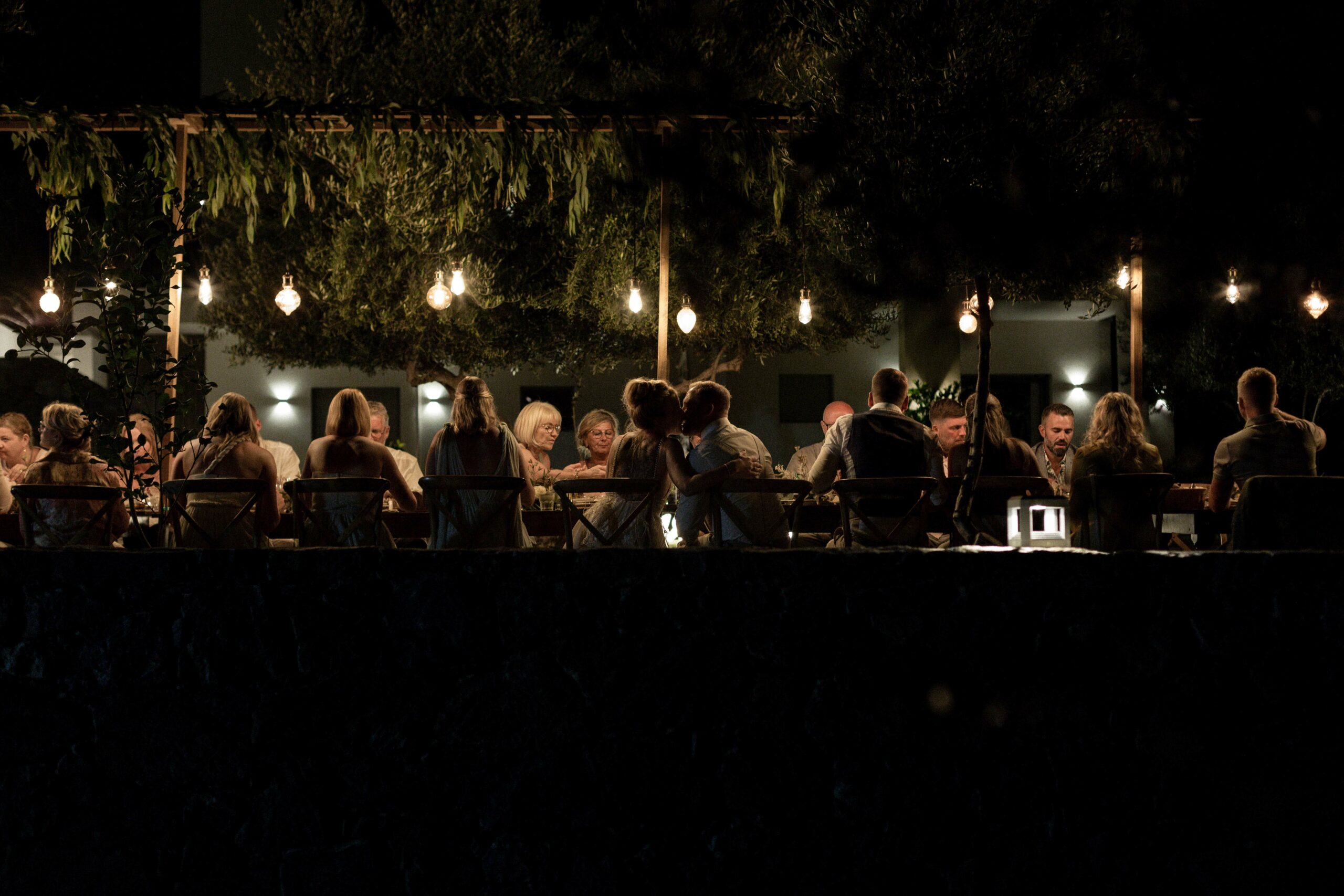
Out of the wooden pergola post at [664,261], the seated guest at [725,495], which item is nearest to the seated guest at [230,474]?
the seated guest at [725,495]

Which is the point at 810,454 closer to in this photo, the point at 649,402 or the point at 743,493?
the point at 743,493

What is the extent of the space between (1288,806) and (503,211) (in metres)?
12.2

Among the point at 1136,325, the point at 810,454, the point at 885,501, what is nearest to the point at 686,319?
the point at 810,454

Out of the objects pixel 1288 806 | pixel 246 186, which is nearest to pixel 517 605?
pixel 1288 806

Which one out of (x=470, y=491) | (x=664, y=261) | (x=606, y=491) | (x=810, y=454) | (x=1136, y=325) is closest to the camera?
(x=606, y=491)

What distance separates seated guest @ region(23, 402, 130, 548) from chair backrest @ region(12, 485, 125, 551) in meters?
0.12

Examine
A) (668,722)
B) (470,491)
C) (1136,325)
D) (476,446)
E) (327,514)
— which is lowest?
(668,722)

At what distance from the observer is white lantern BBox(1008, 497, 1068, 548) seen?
177 inches

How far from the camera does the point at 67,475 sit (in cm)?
583

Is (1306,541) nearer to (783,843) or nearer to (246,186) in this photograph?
(783,843)

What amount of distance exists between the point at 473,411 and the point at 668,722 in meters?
2.76

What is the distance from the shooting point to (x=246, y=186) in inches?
289

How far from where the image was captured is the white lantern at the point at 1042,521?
14.8 ft

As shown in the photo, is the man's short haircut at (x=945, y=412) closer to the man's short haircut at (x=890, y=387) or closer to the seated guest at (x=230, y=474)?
the man's short haircut at (x=890, y=387)
